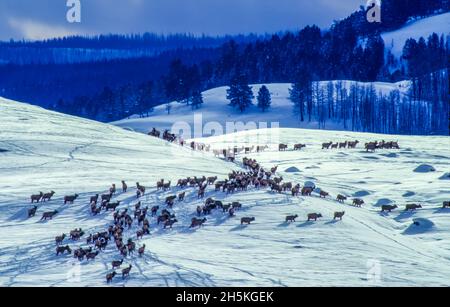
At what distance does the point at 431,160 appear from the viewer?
58625 mm

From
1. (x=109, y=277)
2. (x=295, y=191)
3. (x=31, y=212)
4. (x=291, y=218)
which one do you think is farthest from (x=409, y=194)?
(x=109, y=277)

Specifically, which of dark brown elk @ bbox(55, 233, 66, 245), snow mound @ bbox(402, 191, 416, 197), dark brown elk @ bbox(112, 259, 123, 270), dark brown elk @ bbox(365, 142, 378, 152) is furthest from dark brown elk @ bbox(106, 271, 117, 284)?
dark brown elk @ bbox(365, 142, 378, 152)

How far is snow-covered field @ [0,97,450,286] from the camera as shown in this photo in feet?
82.0

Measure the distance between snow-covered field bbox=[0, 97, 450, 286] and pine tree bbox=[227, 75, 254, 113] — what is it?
228ft

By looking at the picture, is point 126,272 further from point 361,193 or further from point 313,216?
point 361,193

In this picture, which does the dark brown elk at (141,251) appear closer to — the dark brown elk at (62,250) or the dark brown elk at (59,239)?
the dark brown elk at (62,250)

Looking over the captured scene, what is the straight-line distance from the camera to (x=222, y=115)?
405 feet

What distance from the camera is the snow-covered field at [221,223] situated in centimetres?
2500

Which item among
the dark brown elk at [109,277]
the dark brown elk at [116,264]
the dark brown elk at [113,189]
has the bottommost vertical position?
the dark brown elk at [109,277]

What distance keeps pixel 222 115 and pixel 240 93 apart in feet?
21.0

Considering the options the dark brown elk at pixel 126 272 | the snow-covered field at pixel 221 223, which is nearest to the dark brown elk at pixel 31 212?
the snow-covered field at pixel 221 223

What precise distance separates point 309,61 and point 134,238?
468 ft

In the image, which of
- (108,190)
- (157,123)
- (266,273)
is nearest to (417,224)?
(266,273)

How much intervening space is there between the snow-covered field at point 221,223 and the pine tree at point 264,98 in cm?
6748
